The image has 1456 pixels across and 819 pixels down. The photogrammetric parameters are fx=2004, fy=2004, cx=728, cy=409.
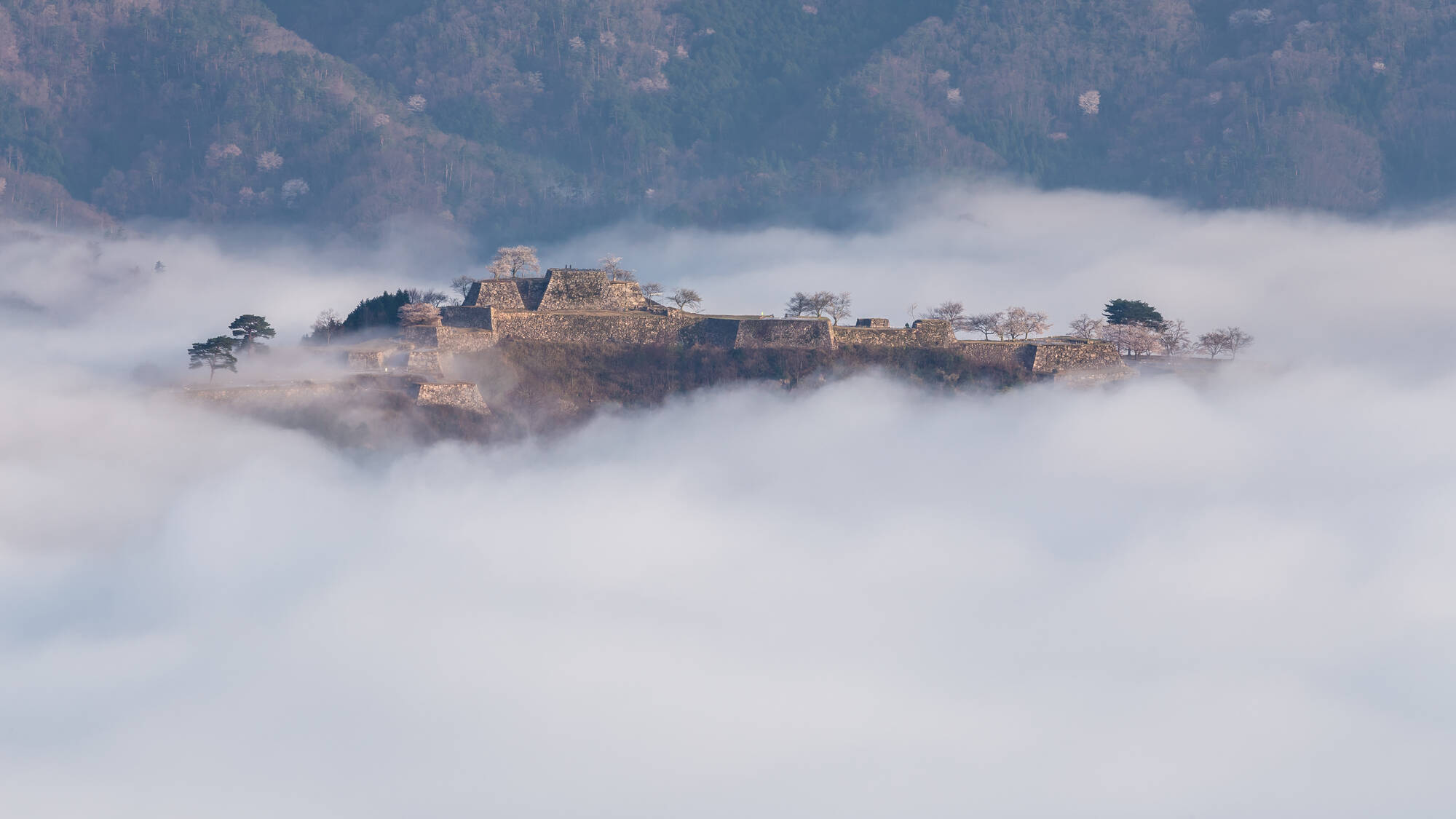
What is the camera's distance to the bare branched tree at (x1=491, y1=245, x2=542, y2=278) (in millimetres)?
144875

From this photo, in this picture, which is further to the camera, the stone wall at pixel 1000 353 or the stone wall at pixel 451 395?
the stone wall at pixel 1000 353

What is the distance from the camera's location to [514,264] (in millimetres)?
145625

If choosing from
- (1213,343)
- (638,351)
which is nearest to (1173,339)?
(1213,343)

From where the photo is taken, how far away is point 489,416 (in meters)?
138

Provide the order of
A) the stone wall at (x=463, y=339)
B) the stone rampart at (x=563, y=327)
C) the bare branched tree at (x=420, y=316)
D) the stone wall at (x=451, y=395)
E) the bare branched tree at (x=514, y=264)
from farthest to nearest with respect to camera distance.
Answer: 1. the bare branched tree at (x=514, y=264)
2. the stone rampart at (x=563, y=327)
3. the bare branched tree at (x=420, y=316)
4. the stone wall at (x=463, y=339)
5. the stone wall at (x=451, y=395)

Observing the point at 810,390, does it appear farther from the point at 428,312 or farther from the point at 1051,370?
the point at 428,312

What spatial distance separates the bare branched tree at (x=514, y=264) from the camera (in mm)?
144875

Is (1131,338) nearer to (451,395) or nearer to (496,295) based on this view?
(496,295)

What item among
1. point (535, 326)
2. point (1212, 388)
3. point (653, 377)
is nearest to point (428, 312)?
point (535, 326)

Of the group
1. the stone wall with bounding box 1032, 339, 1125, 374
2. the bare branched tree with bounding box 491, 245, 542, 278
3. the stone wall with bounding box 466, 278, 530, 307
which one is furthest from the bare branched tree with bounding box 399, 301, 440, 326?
the stone wall with bounding box 1032, 339, 1125, 374

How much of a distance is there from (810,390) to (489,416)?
76.8 feet

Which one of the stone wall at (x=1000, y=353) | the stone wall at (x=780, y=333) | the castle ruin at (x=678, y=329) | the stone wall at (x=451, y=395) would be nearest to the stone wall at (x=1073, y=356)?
the castle ruin at (x=678, y=329)

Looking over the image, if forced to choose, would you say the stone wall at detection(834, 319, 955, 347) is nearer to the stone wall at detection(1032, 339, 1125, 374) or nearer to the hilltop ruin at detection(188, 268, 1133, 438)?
the hilltop ruin at detection(188, 268, 1133, 438)

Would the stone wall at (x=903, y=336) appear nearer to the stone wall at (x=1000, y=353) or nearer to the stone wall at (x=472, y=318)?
the stone wall at (x=1000, y=353)
